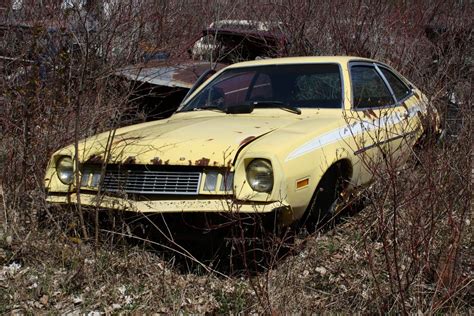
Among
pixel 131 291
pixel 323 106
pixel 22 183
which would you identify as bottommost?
pixel 131 291

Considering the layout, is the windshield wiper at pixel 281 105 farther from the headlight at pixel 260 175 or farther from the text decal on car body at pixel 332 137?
the headlight at pixel 260 175

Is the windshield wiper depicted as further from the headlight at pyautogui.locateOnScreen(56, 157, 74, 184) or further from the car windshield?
the headlight at pyautogui.locateOnScreen(56, 157, 74, 184)

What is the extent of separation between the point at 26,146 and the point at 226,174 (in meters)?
1.95

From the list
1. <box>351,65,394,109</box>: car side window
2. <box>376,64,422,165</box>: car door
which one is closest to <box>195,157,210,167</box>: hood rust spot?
<box>351,65,394,109</box>: car side window

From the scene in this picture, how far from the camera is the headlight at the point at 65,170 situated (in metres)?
4.51

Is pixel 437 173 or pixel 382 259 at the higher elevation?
pixel 437 173

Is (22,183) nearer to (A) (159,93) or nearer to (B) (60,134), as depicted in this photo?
(B) (60,134)

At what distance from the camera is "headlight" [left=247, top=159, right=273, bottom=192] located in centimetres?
390

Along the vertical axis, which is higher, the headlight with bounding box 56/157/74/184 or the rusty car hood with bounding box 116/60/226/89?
the rusty car hood with bounding box 116/60/226/89

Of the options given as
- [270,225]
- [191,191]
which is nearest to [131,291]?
[191,191]

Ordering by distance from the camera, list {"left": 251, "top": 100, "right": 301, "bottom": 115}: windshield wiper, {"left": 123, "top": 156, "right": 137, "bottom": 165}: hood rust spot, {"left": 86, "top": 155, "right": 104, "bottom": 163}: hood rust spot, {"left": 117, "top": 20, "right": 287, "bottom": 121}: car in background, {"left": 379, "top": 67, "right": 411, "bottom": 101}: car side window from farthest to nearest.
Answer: {"left": 117, "top": 20, "right": 287, "bottom": 121}: car in background, {"left": 379, "top": 67, "right": 411, "bottom": 101}: car side window, {"left": 251, "top": 100, "right": 301, "bottom": 115}: windshield wiper, {"left": 86, "top": 155, "right": 104, "bottom": 163}: hood rust spot, {"left": 123, "top": 156, "right": 137, "bottom": 165}: hood rust spot

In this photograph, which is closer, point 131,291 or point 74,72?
point 131,291

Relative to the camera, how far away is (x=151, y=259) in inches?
167

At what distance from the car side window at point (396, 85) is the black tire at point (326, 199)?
1.67 meters
